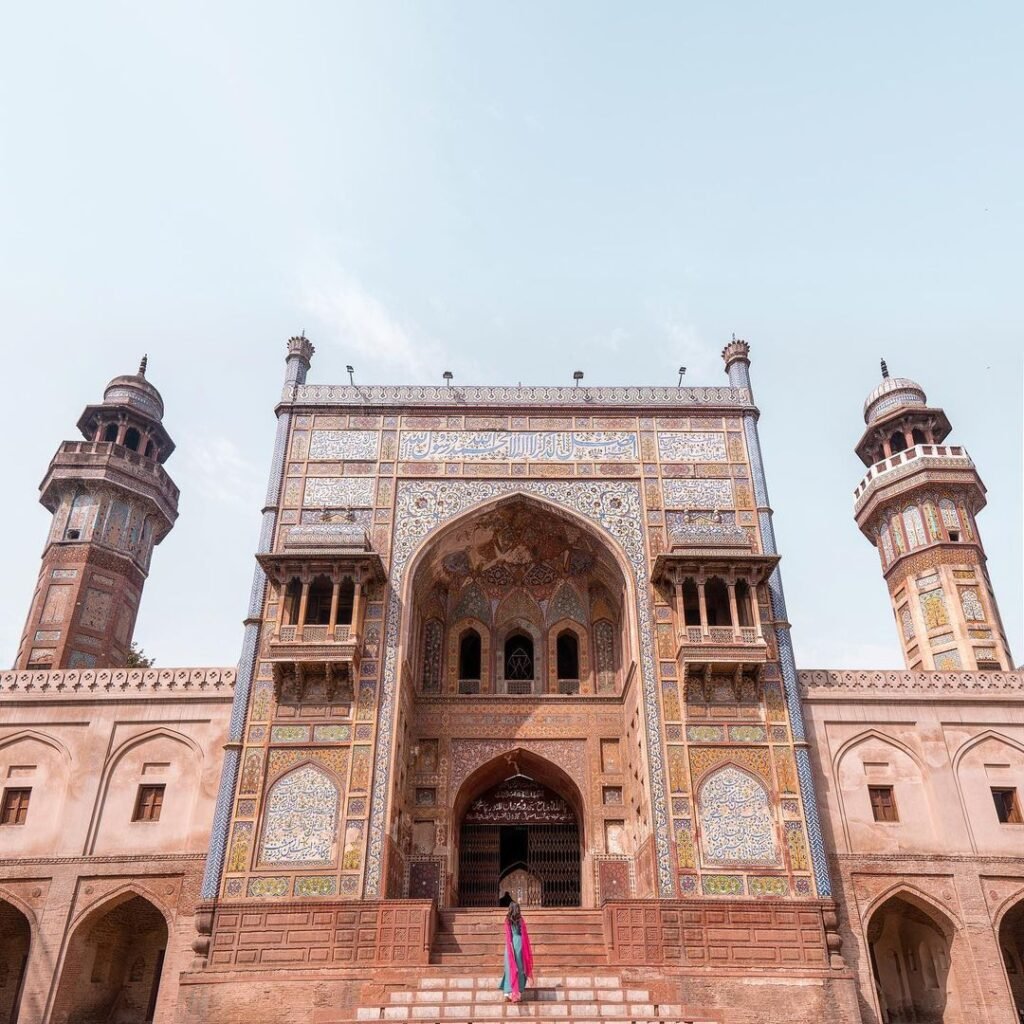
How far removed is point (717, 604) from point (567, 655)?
4045 mm

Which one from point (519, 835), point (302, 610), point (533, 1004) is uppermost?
point (302, 610)

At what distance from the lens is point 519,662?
70.5ft

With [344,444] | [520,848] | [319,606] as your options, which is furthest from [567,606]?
[344,444]

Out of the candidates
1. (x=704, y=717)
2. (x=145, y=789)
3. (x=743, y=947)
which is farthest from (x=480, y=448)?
(x=743, y=947)

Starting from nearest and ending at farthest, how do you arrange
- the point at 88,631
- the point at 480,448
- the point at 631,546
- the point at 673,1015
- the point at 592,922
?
the point at 673,1015 < the point at 592,922 < the point at 631,546 < the point at 480,448 < the point at 88,631

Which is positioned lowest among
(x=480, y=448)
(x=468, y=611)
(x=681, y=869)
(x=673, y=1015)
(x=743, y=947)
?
(x=673, y=1015)

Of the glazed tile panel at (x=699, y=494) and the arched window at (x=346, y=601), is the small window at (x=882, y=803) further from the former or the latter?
the arched window at (x=346, y=601)

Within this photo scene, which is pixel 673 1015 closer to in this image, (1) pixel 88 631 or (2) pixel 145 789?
(2) pixel 145 789

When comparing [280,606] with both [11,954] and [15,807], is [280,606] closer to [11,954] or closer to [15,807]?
[15,807]

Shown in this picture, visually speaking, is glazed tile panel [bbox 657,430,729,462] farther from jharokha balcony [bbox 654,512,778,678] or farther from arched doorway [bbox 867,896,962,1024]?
arched doorway [bbox 867,896,962,1024]

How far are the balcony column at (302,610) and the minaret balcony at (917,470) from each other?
15912mm

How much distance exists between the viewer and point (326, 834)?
54.4 feet

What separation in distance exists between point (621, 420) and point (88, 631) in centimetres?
1423

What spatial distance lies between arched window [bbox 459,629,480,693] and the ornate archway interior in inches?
1.3
